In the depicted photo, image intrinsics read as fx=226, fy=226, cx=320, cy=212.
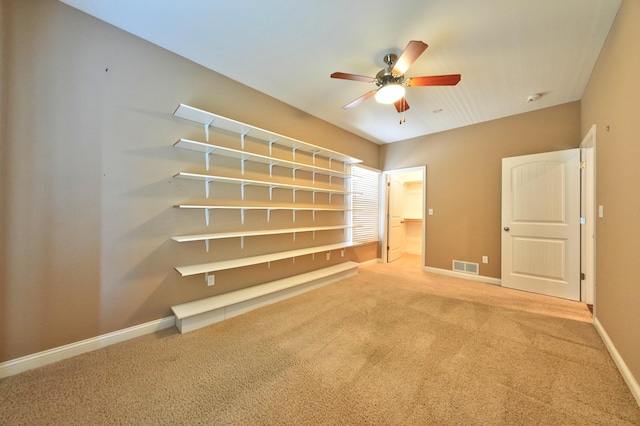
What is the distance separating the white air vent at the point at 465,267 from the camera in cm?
398

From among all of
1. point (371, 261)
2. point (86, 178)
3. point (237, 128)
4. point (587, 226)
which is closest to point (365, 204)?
point (371, 261)

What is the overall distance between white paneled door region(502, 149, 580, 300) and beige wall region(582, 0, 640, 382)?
100cm

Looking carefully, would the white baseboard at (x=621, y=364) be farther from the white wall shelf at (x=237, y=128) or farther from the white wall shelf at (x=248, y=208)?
the white wall shelf at (x=237, y=128)

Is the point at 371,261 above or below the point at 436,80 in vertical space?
below

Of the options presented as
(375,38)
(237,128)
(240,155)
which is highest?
(375,38)

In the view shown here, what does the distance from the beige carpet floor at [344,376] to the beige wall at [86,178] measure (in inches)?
15.7

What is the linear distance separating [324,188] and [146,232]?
252cm

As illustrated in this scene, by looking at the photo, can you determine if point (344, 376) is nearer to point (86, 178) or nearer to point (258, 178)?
point (258, 178)

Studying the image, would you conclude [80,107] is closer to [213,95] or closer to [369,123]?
[213,95]

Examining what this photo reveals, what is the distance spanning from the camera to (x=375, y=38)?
2104 mm

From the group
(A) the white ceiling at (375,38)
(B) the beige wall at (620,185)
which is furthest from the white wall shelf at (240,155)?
(B) the beige wall at (620,185)

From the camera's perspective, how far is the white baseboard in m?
1.45

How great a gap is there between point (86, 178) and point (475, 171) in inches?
205

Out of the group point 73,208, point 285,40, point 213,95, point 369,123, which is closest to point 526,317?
point 369,123
